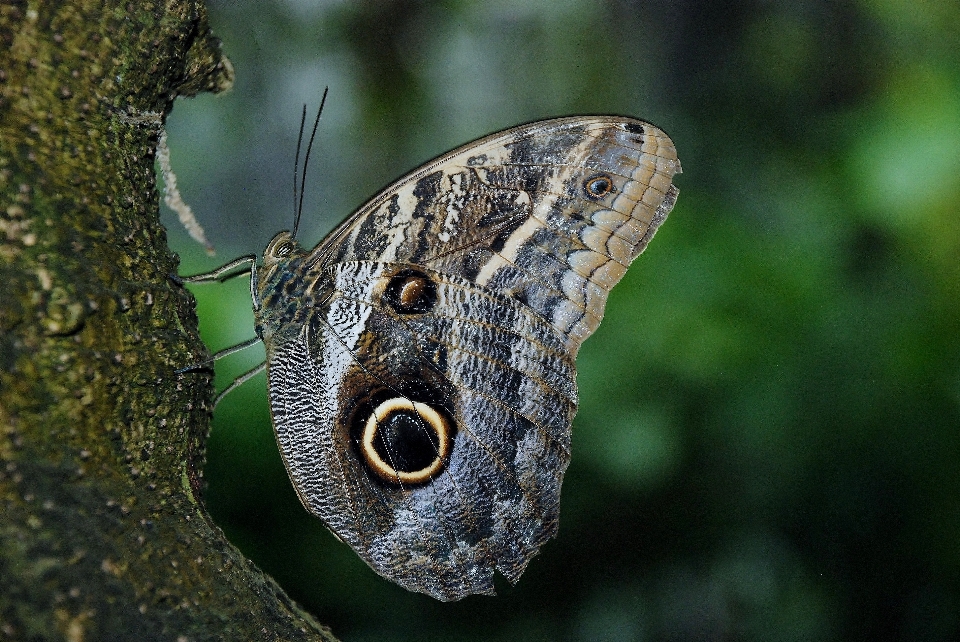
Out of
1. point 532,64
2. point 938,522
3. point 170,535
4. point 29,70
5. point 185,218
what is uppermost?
point 532,64

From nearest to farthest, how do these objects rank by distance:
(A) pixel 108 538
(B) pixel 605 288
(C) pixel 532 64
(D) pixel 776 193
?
(A) pixel 108 538, (B) pixel 605 288, (D) pixel 776 193, (C) pixel 532 64

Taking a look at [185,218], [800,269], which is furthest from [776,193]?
[185,218]

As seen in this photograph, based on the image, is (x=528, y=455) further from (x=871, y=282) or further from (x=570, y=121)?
(x=871, y=282)

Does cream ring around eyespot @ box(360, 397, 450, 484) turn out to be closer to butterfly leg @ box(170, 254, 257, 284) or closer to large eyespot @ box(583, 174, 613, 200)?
butterfly leg @ box(170, 254, 257, 284)

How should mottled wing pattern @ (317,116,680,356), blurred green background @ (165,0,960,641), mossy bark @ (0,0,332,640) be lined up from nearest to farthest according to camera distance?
1. mossy bark @ (0,0,332,640)
2. mottled wing pattern @ (317,116,680,356)
3. blurred green background @ (165,0,960,641)

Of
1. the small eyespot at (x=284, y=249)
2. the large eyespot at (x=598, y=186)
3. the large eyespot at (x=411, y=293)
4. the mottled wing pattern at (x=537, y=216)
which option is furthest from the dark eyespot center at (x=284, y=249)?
the large eyespot at (x=598, y=186)

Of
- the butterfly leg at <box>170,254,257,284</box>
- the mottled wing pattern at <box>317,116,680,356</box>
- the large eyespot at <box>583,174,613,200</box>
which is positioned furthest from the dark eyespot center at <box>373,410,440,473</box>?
the large eyespot at <box>583,174,613,200</box>

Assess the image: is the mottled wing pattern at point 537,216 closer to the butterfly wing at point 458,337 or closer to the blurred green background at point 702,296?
the butterfly wing at point 458,337

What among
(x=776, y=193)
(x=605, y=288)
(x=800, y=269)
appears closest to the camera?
(x=605, y=288)
